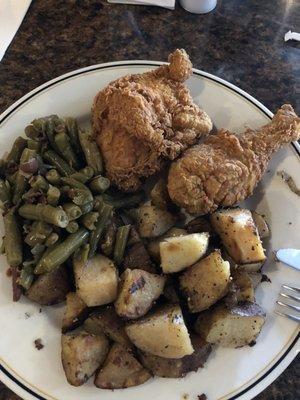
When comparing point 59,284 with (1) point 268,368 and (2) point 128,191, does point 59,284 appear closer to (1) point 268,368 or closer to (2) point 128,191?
(2) point 128,191

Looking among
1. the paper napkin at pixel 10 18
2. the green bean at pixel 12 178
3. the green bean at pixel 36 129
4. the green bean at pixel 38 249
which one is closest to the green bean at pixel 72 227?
the green bean at pixel 38 249

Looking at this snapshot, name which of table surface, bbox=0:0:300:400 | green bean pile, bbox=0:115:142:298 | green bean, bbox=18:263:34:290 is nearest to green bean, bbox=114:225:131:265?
green bean pile, bbox=0:115:142:298

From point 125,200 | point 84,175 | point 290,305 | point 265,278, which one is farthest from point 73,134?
point 290,305

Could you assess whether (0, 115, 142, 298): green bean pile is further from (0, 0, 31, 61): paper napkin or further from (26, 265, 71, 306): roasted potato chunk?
(0, 0, 31, 61): paper napkin

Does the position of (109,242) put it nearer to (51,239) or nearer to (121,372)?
(51,239)

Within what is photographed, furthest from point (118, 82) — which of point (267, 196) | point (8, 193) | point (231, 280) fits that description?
point (231, 280)

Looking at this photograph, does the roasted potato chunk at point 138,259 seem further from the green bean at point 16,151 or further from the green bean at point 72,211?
the green bean at point 16,151
